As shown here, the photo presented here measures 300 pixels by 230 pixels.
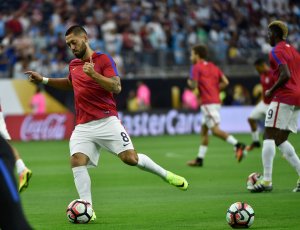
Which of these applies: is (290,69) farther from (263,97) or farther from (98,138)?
(263,97)

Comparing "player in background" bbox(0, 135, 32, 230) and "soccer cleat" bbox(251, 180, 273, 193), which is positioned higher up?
"player in background" bbox(0, 135, 32, 230)

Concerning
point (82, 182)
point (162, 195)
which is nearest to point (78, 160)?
point (82, 182)

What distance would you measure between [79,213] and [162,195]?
3191mm

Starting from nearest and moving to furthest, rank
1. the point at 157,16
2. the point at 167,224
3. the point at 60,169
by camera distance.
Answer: the point at 167,224
the point at 60,169
the point at 157,16

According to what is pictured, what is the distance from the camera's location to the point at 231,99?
105 ft

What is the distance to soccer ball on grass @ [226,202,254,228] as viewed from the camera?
8.70 metres

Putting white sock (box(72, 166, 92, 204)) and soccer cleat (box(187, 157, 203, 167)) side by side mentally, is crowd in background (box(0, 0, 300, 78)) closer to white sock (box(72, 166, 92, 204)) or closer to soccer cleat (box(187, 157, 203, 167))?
soccer cleat (box(187, 157, 203, 167))

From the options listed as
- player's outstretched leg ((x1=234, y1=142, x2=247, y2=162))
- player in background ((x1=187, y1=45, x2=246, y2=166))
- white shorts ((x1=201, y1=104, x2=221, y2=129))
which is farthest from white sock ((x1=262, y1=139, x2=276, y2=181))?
white shorts ((x1=201, y1=104, x2=221, y2=129))

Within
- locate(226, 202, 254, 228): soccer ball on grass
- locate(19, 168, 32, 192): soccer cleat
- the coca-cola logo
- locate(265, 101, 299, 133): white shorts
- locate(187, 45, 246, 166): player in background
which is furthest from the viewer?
the coca-cola logo

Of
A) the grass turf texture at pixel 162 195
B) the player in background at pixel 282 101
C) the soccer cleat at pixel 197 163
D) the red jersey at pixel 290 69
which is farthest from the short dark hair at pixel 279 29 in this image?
the soccer cleat at pixel 197 163

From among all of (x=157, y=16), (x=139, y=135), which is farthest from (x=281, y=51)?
(x=157, y=16)

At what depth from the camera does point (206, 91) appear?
1811 centimetres

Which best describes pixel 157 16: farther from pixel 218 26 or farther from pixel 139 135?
pixel 139 135

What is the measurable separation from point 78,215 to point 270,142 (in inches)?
146
